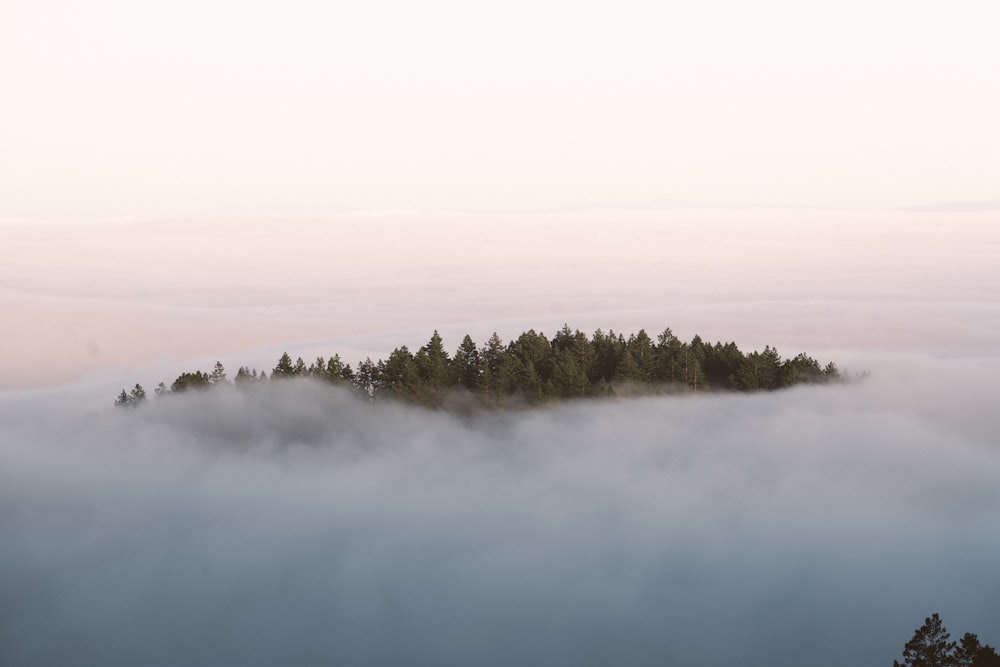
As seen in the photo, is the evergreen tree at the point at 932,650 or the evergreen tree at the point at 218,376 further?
the evergreen tree at the point at 218,376

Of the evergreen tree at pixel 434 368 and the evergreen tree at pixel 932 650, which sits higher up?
the evergreen tree at pixel 434 368

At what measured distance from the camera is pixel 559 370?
5202 inches

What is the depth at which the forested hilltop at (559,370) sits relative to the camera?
13212cm

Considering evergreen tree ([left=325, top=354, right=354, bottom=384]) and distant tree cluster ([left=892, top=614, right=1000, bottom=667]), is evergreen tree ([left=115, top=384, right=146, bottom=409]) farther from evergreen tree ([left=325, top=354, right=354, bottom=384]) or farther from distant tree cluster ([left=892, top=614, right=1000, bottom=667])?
distant tree cluster ([left=892, top=614, right=1000, bottom=667])

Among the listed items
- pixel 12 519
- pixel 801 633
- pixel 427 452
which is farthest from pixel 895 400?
pixel 12 519

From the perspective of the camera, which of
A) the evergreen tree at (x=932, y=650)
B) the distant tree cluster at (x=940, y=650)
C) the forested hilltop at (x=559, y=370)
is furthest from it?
the forested hilltop at (x=559, y=370)

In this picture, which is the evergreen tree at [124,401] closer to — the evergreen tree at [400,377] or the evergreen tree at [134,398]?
the evergreen tree at [134,398]

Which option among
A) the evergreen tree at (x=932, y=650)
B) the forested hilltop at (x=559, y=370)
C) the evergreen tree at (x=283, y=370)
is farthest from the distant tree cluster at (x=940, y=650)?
the evergreen tree at (x=283, y=370)

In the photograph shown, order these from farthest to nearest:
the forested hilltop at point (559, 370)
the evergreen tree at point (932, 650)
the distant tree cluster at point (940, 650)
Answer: the forested hilltop at point (559, 370) < the evergreen tree at point (932, 650) < the distant tree cluster at point (940, 650)

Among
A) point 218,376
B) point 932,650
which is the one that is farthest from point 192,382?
point 932,650

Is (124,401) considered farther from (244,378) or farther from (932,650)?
(932,650)

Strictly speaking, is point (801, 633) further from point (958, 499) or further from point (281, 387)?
point (281, 387)

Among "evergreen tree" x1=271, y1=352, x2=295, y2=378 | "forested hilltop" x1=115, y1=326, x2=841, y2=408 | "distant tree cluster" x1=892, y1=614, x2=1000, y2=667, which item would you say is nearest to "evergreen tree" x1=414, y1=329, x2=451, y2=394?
"forested hilltop" x1=115, y1=326, x2=841, y2=408

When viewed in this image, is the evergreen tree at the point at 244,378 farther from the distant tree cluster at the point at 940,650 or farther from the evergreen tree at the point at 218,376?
the distant tree cluster at the point at 940,650
